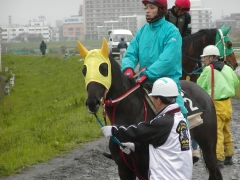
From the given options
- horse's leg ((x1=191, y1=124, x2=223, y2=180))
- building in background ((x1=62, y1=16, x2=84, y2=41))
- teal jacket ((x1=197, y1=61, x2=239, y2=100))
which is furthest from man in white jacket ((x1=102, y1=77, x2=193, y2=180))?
building in background ((x1=62, y1=16, x2=84, y2=41))

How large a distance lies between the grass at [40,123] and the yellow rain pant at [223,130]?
281 centimetres

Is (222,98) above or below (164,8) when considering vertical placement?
→ below

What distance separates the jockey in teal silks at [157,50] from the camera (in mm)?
6043

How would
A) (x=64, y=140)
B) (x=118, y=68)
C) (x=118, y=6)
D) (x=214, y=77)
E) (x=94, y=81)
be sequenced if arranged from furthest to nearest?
1. (x=118, y=6)
2. (x=64, y=140)
3. (x=214, y=77)
4. (x=118, y=68)
5. (x=94, y=81)

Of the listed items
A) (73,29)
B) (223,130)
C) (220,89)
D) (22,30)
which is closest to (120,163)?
(220,89)

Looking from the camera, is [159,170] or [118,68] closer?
[159,170]

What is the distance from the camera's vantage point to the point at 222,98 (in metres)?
9.30

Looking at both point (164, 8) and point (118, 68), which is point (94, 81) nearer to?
point (118, 68)

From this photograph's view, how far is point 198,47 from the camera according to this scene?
10906 mm

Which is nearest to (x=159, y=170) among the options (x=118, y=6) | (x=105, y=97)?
(x=105, y=97)

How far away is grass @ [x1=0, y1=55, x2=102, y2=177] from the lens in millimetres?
10109

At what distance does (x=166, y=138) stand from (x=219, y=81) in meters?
4.47

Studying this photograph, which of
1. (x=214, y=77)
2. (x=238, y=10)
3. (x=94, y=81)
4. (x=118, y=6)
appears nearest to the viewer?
(x=94, y=81)

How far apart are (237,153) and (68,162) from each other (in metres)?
3.06
